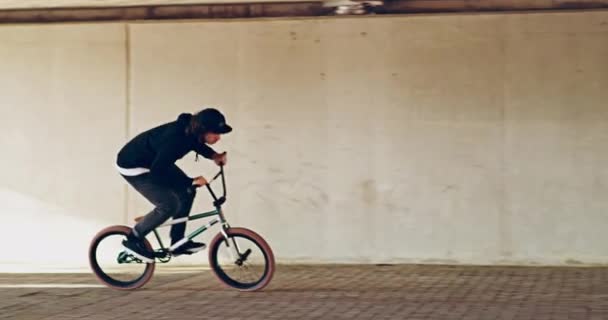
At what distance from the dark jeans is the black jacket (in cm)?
8

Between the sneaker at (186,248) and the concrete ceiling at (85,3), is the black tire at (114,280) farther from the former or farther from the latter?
the concrete ceiling at (85,3)

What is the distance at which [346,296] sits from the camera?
848 centimetres

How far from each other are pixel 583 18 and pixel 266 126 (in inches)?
141

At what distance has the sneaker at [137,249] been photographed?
884 centimetres

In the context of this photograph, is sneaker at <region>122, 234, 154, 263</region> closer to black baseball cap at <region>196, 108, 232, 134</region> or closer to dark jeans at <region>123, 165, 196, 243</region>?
dark jeans at <region>123, 165, 196, 243</region>

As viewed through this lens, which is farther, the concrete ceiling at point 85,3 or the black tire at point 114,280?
the concrete ceiling at point 85,3

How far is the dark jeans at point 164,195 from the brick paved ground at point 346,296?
64cm

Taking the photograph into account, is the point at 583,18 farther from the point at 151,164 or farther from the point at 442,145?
the point at 151,164

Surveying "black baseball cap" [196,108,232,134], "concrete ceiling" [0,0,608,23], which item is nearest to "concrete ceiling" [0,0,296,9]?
"concrete ceiling" [0,0,608,23]

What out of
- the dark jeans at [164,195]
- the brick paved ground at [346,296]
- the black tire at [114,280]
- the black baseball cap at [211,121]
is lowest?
the brick paved ground at [346,296]

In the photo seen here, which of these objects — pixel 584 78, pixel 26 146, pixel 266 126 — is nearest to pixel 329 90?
pixel 266 126

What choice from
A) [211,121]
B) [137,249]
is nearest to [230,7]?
[211,121]

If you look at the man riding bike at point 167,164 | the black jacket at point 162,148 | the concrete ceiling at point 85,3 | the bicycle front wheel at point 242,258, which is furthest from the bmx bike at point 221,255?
the concrete ceiling at point 85,3

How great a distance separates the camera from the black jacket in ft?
27.8
